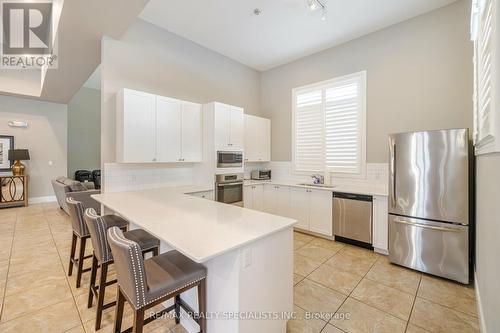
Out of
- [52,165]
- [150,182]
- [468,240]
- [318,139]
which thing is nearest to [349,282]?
[468,240]

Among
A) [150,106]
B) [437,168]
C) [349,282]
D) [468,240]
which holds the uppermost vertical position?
[150,106]

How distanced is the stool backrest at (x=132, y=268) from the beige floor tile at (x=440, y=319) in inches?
87.0

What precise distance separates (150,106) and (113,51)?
0.94 meters

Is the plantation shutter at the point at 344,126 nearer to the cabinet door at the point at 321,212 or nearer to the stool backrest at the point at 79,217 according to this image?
the cabinet door at the point at 321,212

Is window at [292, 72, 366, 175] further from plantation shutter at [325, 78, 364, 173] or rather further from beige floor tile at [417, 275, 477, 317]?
beige floor tile at [417, 275, 477, 317]

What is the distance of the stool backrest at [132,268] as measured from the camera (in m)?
1.23

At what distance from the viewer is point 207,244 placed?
1266 mm

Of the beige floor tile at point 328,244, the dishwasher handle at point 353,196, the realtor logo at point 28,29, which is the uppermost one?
the realtor logo at point 28,29

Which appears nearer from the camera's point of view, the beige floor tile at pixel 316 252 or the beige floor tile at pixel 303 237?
the beige floor tile at pixel 316 252

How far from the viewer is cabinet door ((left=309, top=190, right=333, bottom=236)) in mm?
3688

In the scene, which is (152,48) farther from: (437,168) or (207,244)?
(437,168)

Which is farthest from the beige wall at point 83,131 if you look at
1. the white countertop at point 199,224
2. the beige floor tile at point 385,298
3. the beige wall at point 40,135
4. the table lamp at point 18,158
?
the beige floor tile at point 385,298

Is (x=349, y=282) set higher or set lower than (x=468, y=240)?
lower

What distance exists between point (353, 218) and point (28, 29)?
237 inches
